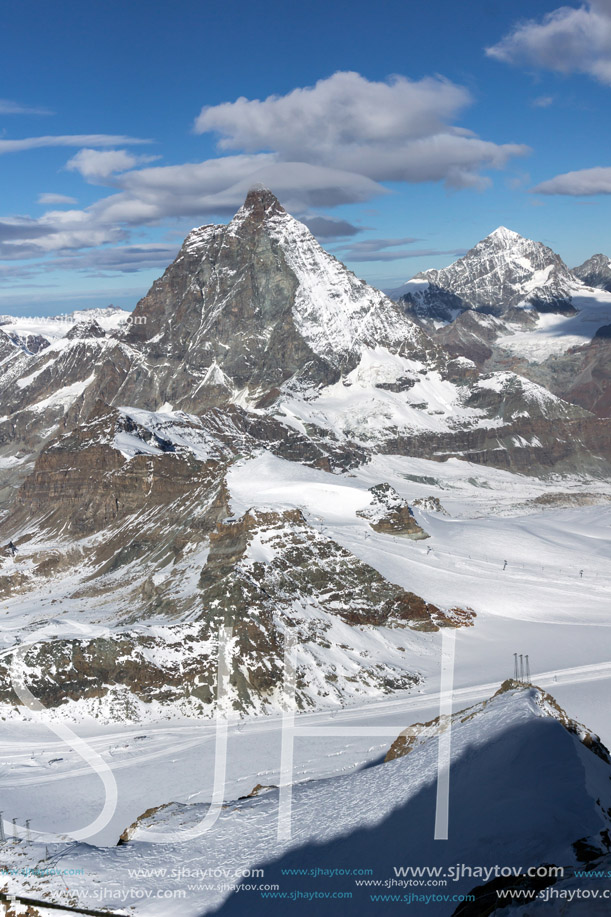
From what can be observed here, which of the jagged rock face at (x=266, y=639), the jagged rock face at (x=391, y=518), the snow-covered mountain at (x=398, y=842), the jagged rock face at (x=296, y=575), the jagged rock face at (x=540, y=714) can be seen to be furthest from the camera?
the jagged rock face at (x=391, y=518)

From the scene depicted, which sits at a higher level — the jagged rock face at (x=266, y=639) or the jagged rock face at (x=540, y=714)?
the jagged rock face at (x=540, y=714)

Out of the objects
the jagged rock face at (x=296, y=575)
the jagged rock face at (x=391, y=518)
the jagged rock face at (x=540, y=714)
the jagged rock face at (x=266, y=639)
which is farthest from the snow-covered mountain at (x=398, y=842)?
the jagged rock face at (x=391, y=518)

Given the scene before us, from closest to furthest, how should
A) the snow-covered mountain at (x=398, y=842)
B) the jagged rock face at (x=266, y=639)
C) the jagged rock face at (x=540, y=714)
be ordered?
the snow-covered mountain at (x=398, y=842), the jagged rock face at (x=540, y=714), the jagged rock face at (x=266, y=639)

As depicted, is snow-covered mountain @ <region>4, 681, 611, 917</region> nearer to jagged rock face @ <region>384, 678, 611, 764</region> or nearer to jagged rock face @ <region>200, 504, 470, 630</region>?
jagged rock face @ <region>384, 678, 611, 764</region>

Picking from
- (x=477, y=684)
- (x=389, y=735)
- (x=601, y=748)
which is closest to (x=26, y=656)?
(x=389, y=735)

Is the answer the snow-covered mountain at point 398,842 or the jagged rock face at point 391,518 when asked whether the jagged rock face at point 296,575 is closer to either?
the jagged rock face at point 391,518

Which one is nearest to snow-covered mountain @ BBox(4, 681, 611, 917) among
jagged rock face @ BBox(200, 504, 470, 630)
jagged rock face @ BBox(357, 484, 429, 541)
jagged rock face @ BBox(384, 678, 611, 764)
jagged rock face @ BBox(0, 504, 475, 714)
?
jagged rock face @ BBox(384, 678, 611, 764)

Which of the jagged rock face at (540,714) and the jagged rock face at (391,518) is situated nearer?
the jagged rock face at (540,714)

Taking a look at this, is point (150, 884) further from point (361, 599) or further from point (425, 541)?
point (425, 541)

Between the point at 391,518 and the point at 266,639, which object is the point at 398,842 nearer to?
the point at 266,639
